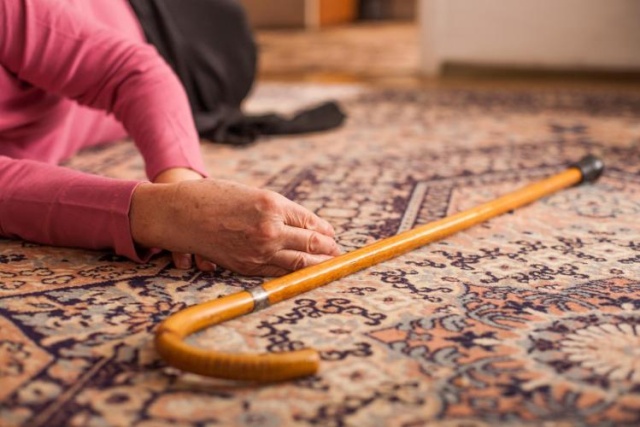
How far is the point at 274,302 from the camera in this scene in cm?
92

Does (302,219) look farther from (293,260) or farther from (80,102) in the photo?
(80,102)

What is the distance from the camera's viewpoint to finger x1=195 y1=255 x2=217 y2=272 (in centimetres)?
103

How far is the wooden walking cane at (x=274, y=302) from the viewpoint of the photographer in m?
0.73

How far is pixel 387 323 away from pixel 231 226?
21cm

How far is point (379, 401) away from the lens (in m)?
0.73

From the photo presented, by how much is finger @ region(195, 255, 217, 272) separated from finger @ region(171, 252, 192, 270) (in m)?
0.02

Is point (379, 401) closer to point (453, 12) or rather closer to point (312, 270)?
point (312, 270)

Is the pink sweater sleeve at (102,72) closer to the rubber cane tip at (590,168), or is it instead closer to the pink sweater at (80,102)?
the pink sweater at (80,102)

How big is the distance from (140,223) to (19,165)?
0.22 metres

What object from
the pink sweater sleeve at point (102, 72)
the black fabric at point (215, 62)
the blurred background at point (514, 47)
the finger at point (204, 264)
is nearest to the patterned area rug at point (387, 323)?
the finger at point (204, 264)

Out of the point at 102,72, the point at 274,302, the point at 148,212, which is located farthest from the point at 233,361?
the point at 102,72

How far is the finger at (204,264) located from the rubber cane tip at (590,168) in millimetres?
781

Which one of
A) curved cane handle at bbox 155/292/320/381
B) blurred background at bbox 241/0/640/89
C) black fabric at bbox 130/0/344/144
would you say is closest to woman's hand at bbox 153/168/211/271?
curved cane handle at bbox 155/292/320/381

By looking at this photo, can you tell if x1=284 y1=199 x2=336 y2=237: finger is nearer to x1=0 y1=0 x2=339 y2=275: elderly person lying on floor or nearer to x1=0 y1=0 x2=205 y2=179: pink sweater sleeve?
x1=0 y1=0 x2=339 y2=275: elderly person lying on floor
